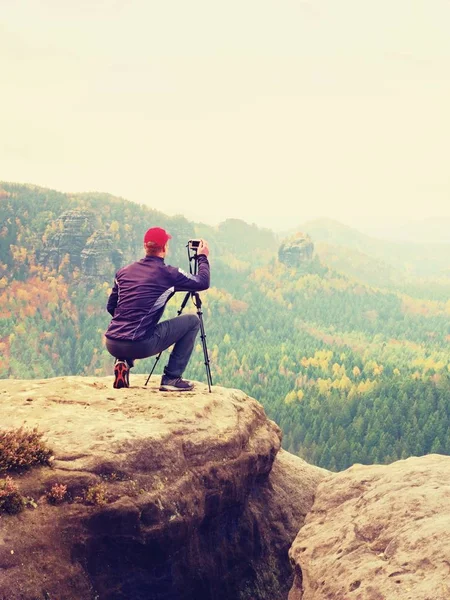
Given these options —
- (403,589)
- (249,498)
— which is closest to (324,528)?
(249,498)

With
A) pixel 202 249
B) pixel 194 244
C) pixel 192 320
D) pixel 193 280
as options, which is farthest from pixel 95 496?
pixel 194 244

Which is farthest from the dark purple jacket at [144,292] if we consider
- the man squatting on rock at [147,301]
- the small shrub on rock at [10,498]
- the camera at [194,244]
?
the small shrub on rock at [10,498]

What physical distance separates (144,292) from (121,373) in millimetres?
2340

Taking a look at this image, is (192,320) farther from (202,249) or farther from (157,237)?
(157,237)

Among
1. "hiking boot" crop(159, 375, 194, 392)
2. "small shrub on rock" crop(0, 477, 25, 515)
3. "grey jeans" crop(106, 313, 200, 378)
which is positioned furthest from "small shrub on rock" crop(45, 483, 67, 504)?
"hiking boot" crop(159, 375, 194, 392)

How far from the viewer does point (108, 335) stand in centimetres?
1425

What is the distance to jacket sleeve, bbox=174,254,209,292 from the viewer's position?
1441 cm

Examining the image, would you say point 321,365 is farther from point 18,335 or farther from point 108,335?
point 108,335

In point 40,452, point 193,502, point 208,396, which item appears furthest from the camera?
point 208,396

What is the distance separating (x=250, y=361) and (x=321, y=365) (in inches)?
770

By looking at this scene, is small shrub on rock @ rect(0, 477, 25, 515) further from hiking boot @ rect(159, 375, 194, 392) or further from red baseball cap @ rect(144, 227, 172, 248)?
red baseball cap @ rect(144, 227, 172, 248)

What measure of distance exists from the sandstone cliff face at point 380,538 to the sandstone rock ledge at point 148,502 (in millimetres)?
1774

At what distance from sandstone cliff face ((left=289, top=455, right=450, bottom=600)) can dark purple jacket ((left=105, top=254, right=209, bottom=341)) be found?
622cm

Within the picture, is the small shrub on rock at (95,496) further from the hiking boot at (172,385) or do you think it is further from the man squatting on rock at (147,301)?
the hiking boot at (172,385)
